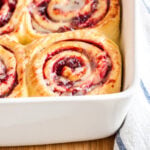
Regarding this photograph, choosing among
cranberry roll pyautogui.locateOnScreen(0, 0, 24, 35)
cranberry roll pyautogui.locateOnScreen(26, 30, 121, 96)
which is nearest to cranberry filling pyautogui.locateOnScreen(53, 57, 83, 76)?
cranberry roll pyautogui.locateOnScreen(26, 30, 121, 96)

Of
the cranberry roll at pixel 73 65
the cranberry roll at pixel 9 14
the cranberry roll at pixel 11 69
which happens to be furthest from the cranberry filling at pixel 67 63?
the cranberry roll at pixel 9 14

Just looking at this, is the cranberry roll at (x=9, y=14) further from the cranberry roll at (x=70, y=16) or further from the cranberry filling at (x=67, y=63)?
the cranberry filling at (x=67, y=63)

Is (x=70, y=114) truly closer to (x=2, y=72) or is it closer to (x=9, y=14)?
(x=2, y=72)

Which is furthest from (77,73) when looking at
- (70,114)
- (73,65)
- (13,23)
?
(13,23)

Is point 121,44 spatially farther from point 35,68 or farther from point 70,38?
point 35,68

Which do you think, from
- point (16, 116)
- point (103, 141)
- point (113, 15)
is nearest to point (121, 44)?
point (113, 15)

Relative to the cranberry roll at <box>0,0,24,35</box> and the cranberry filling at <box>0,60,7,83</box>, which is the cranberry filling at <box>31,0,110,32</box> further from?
the cranberry filling at <box>0,60,7,83</box>
